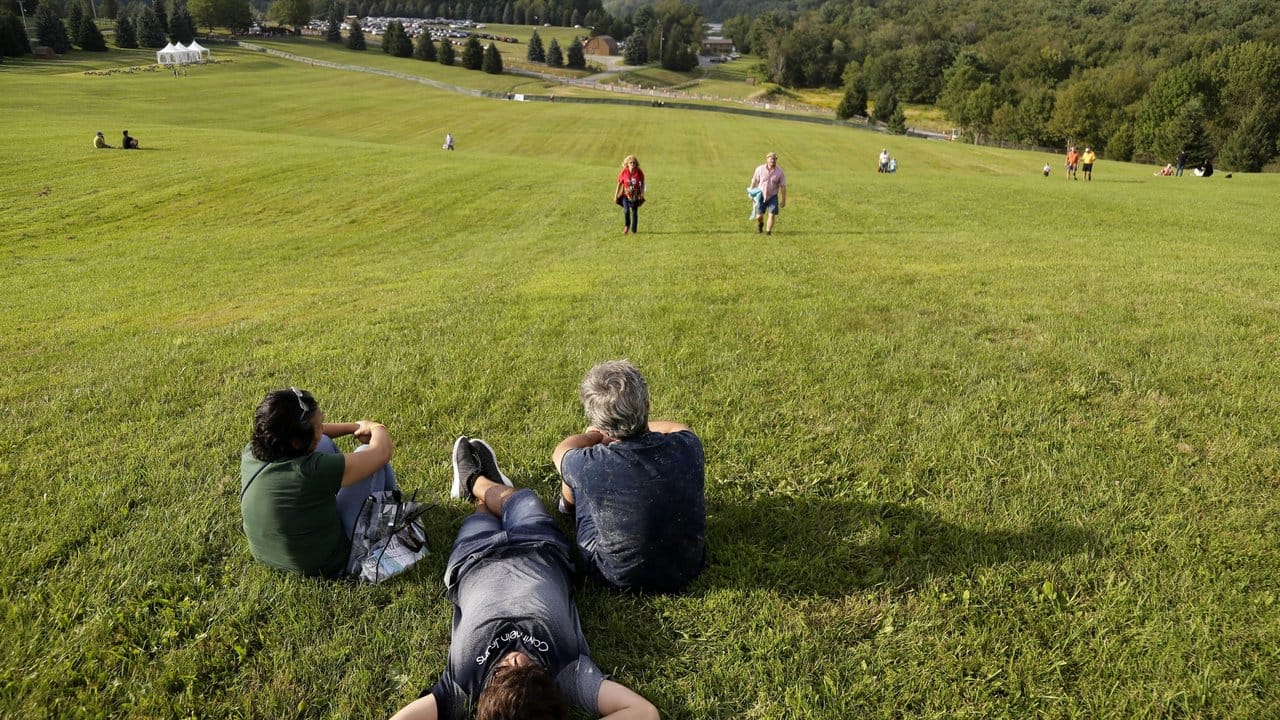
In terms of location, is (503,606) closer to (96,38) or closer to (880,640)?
(880,640)

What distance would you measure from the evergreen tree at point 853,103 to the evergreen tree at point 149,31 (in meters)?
114

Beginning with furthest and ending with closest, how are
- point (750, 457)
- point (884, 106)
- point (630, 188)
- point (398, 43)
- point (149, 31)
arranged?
point (398, 43) → point (149, 31) → point (884, 106) → point (630, 188) → point (750, 457)

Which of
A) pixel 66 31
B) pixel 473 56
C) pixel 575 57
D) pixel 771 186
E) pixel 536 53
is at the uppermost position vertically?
pixel 536 53

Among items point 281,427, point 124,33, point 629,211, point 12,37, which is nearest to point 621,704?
point 281,427

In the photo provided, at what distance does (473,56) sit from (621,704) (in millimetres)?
131511

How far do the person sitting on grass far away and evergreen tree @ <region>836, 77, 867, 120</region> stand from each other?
114 m

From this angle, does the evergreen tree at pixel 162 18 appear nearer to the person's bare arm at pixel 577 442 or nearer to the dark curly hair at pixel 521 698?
the person's bare arm at pixel 577 442

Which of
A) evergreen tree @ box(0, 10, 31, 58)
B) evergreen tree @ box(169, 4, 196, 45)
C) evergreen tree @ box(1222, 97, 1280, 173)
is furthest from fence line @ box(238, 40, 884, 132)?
evergreen tree @ box(1222, 97, 1280, 173)

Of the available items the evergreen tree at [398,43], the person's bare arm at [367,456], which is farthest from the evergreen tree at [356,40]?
the person's bare arm at [367,456]

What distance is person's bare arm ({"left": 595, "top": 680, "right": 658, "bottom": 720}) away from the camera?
3031 mm

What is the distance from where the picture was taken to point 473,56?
117562mm

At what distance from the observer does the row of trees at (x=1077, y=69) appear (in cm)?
6788

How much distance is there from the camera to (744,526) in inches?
187

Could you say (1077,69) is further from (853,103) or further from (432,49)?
(432,49)
